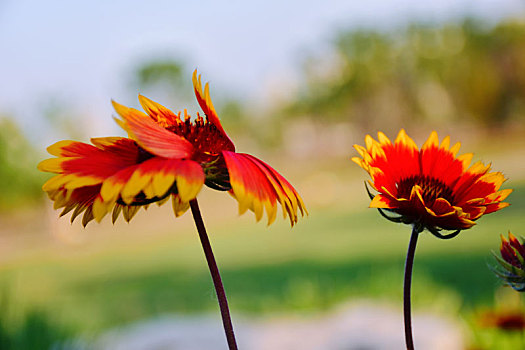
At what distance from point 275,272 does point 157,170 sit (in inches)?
209

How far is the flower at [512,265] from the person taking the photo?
0.49 metres

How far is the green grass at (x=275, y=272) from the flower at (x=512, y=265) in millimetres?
2343

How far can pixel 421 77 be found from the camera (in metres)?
14.1

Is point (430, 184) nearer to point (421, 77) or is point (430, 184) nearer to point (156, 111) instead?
point (156, 111)

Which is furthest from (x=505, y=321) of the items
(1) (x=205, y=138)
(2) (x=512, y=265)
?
(1) (x=205, y=138)

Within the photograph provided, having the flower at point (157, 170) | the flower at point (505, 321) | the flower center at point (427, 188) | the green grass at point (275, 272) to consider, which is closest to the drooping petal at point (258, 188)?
the flower at point (157, 170)

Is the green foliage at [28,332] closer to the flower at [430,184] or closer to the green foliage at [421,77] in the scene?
the flower at [430,184]

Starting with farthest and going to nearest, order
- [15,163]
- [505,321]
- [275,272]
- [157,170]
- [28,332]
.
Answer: [15,163]
[275,272]
[28,332]
[505,321]
[157,170]

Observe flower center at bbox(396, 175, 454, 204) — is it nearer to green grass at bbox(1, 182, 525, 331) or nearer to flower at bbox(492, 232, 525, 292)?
flower at bbox(492, 232, 525, 292)

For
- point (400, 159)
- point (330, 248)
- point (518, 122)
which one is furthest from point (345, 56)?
point (400, 159)

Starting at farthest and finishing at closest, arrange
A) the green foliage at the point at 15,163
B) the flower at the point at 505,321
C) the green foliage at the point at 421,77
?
the green foliage at the point at 421,77 → the green foliage at the point at 15,163 → the flower at the point at 505,321

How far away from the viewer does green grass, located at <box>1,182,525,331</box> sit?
3.32 meters

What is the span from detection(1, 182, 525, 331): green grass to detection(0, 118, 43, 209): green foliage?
171 centimetres

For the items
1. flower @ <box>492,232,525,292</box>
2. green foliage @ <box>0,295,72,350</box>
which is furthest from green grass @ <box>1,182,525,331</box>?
flower @ <box>492,232,525,292</box>
